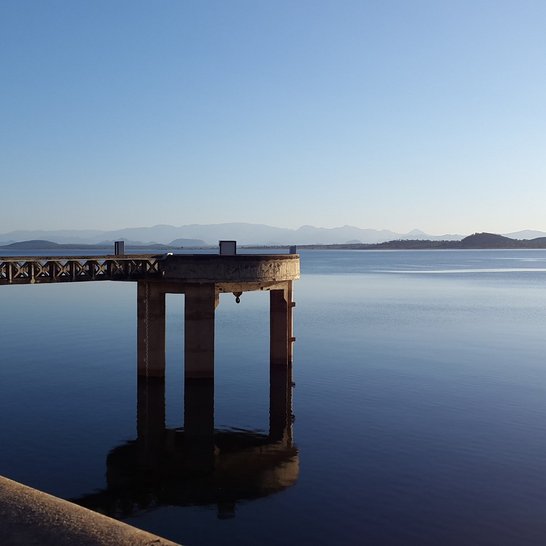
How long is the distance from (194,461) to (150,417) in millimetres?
5996

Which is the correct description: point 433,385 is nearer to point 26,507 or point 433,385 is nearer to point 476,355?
point 476,355

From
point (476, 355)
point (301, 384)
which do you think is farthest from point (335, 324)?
point (301, 384)

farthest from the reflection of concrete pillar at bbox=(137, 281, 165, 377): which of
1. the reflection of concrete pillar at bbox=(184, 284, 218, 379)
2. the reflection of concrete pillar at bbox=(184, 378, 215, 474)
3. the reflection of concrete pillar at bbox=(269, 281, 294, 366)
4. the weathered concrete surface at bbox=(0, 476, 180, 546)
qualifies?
the weathered concrete surface at bbox=(0, 476, 180, 546)

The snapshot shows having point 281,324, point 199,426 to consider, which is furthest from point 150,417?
point 281,324

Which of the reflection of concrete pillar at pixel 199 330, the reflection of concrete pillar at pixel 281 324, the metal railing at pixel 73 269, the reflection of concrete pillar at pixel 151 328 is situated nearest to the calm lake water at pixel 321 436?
the reflection of concrete pillar at pixel 281 324

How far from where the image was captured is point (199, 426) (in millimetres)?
27875

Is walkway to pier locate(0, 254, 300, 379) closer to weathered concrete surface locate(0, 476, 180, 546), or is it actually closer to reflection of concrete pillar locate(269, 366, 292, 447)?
reflection of concrete pillar locate(269, 366, 292, 447)

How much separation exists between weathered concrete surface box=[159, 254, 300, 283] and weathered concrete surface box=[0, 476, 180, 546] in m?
19.7

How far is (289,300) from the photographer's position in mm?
34938

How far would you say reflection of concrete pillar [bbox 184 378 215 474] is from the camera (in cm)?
2373

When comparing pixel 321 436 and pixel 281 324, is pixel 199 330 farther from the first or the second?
pixel 321 436

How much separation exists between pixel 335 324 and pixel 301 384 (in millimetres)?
25536

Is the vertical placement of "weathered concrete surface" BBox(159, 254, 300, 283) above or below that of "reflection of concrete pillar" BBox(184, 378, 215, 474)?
above

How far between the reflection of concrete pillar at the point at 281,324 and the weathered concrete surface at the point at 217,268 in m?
3.68
